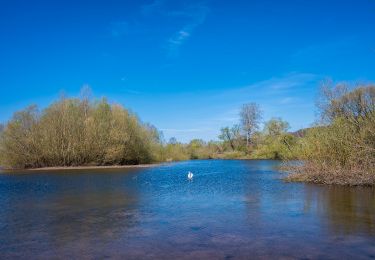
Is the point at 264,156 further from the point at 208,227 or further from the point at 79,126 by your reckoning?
the point at 208,227

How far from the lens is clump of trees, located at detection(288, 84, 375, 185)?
67.4 feet

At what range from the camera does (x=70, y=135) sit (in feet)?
174

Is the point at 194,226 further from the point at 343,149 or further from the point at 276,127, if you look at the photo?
the point at 276,127

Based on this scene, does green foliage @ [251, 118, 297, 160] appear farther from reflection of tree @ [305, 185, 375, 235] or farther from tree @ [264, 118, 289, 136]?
reflection of tree @ [305, 185, 375, 235]

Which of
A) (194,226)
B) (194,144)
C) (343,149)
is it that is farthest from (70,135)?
(194,144)

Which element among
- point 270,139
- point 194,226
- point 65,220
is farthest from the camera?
point 270,139

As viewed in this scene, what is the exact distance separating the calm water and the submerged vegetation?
3.22 metres

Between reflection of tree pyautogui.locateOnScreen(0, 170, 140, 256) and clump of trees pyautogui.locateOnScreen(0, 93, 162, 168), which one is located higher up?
clump of trees pyautogui.locateOnScreen(0, 93, 162, 168)

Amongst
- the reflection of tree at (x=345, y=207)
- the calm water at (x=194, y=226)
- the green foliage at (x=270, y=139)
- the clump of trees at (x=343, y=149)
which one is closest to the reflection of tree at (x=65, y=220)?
the calm water at (x=194, y=226)

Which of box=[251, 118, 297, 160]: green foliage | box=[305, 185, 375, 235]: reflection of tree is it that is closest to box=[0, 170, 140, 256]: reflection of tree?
box=[305, 185, 375, 235]: reflection of tree

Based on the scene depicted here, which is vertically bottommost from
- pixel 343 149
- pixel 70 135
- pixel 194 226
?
pixel 194 226

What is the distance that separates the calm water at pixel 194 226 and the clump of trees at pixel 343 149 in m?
1.74

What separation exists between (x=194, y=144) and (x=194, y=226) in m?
96.6

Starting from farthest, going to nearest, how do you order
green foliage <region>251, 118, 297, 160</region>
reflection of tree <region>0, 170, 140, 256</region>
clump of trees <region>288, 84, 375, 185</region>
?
green foliage <region>251, 118, 297, 160</region>, clump of trees <region>288, 84, 375, 185</region>, reflection of tree <region>0, 170, 140, 256</region>
